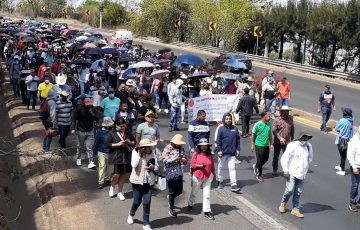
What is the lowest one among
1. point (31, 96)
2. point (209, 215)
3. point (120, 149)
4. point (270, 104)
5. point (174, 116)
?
point (209, 215)

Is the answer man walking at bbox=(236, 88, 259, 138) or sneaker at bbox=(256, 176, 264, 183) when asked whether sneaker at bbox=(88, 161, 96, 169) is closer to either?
sneaker at bbox=(256, 176, 264, 183)

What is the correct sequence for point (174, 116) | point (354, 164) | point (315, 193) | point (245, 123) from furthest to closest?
point (174, 116)
point (245, 123)
point (315, 193)
point (354, 164)

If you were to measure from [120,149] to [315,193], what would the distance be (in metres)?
4.16

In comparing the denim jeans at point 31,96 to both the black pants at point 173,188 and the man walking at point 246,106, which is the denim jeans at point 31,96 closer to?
the man walking at point 246,106

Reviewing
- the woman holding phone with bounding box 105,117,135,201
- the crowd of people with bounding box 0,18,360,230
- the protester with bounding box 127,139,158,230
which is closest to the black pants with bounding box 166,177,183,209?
the crowd of people with bounding box 0,18,360,230

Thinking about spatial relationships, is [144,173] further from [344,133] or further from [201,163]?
[344,133]

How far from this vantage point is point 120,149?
9617mm

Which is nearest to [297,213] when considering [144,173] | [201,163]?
[201,163]

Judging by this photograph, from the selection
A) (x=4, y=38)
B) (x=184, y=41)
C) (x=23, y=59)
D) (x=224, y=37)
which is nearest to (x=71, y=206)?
(x=23, y=59)

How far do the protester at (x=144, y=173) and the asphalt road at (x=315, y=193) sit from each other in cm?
240

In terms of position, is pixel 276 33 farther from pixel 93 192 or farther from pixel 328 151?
pixel 93 192

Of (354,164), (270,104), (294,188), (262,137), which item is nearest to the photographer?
(294,188)

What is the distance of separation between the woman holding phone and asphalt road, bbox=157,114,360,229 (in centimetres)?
235

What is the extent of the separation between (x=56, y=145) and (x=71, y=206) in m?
4.40
